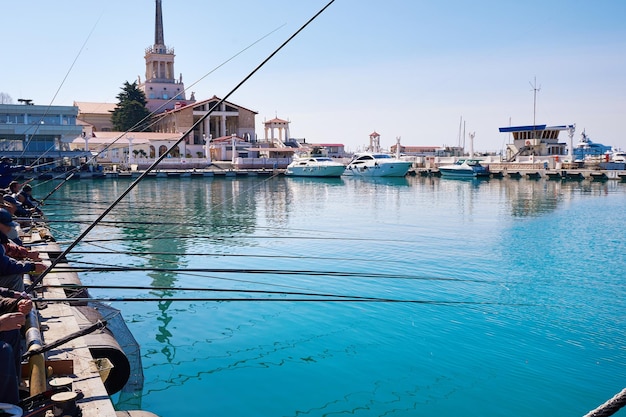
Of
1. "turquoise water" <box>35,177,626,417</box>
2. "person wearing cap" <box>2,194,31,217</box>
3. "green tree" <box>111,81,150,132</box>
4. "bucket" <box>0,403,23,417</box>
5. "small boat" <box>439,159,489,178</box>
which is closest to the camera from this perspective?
"bucket" <box>0,403,23,417</box>

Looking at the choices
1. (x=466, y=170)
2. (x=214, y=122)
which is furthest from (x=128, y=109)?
(x=466, y=170)

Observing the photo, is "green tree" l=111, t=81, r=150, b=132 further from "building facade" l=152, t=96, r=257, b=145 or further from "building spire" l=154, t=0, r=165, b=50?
"building spire" l=154, t=0, r=165, b=50

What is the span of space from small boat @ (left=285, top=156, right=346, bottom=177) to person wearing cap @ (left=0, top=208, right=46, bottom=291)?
193 feet

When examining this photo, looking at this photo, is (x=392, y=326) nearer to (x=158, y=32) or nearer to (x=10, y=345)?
(x=10, y=345)

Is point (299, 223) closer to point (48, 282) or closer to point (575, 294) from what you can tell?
point (575, 294)

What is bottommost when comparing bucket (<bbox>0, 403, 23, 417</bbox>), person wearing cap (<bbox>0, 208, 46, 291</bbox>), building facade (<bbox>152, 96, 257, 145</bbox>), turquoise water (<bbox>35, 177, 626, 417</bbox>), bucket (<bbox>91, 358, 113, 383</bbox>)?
turquoise water (<bbox>35, 177, 626, 417</bbox>)

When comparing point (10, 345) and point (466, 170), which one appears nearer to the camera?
point (10, 345)

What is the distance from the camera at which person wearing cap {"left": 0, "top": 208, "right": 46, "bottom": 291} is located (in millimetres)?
5895

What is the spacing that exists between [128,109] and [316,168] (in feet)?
113

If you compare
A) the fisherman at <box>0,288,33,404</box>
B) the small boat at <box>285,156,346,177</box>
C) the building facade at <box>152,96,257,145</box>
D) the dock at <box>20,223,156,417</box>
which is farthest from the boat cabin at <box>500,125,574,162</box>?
the fisherman at <box>0,288,33,404</box>

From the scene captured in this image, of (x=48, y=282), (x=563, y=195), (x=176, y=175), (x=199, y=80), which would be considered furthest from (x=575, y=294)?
(x=176, y=175)

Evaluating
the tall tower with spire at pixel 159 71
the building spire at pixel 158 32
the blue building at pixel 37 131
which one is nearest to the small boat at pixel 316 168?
the blue building at pixel 37 131

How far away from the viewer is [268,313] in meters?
12.7

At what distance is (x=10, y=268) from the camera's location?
19.4 ft
